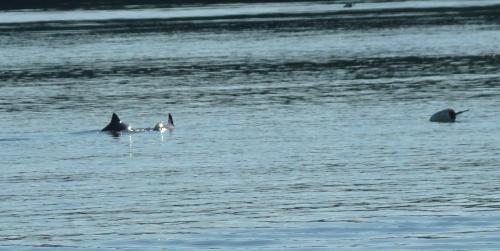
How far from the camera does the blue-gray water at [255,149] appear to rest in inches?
1027

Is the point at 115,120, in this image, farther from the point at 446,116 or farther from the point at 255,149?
the point at 446,116

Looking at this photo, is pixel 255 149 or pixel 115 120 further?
pixel 115 120

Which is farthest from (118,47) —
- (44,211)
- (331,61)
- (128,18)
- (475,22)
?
Result: (44,211)

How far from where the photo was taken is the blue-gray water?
26.1 meters

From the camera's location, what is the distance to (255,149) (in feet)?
134

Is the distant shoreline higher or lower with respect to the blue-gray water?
lower

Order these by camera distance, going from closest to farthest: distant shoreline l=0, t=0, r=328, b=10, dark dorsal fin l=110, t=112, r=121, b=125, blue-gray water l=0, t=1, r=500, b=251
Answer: blue-gray water l=0, t=1, r=500, b=251
dark dorsal fin l=110, t=112, r=121, b=125
distant shoreline l=0, t=0, r=328, b=10

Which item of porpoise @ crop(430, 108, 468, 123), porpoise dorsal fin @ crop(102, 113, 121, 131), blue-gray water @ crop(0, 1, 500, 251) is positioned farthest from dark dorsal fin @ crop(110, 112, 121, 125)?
porpoise @ crop(430, 108, 468, 123)

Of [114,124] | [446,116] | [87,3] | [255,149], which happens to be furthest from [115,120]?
[87,3]

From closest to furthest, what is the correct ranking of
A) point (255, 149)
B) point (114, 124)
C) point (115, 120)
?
point (255, 149), point (115, 120), point (114, 124)

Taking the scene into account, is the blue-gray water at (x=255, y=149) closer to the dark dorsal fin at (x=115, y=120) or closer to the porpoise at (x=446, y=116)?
the porpoise at (x=446, y=116)

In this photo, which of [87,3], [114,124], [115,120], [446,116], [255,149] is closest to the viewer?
[255,149]

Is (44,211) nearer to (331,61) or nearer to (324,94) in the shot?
(324,94)

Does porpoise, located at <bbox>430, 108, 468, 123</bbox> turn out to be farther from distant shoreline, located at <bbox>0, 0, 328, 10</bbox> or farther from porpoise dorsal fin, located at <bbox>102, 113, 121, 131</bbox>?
distant shoreline, located at <bbox>0, 0, 328, 10</bbox>
